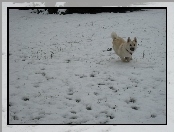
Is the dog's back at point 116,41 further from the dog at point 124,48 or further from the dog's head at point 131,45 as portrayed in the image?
the dog's head at point 131,45

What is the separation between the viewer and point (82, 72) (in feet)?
17.2

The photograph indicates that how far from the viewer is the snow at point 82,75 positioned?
4.54 meters

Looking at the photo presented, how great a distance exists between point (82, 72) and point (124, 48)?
3.35 feet

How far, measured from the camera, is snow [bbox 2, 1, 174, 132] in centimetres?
454

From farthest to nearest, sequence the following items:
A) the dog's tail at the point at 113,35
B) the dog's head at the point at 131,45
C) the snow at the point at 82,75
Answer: the dog's tail at the point at 113,35, the dog's head at the point at 131,45, the snow at the point at 82,75

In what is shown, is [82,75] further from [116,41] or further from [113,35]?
[113,35]

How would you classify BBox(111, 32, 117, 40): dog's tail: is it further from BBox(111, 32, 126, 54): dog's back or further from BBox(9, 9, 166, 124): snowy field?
BBox(9, 9, 166, 124): snowy field

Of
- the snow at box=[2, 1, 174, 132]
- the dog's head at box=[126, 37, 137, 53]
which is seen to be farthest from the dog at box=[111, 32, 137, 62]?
the snow at box=[2, 1, 174, 132]

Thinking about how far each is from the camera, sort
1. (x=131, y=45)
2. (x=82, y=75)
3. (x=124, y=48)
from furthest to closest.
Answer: (x=124, y=48)
(x=131, y=45)
(x=82, y=75)

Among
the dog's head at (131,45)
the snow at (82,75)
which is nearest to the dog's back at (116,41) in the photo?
the snow at (82,75)

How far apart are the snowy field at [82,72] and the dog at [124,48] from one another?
6.5 inches

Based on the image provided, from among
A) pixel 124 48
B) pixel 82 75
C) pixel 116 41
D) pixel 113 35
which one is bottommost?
pixel 82 75

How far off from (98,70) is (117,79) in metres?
0.46

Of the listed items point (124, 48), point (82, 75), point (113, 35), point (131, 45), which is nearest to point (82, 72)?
point (82, 75)
